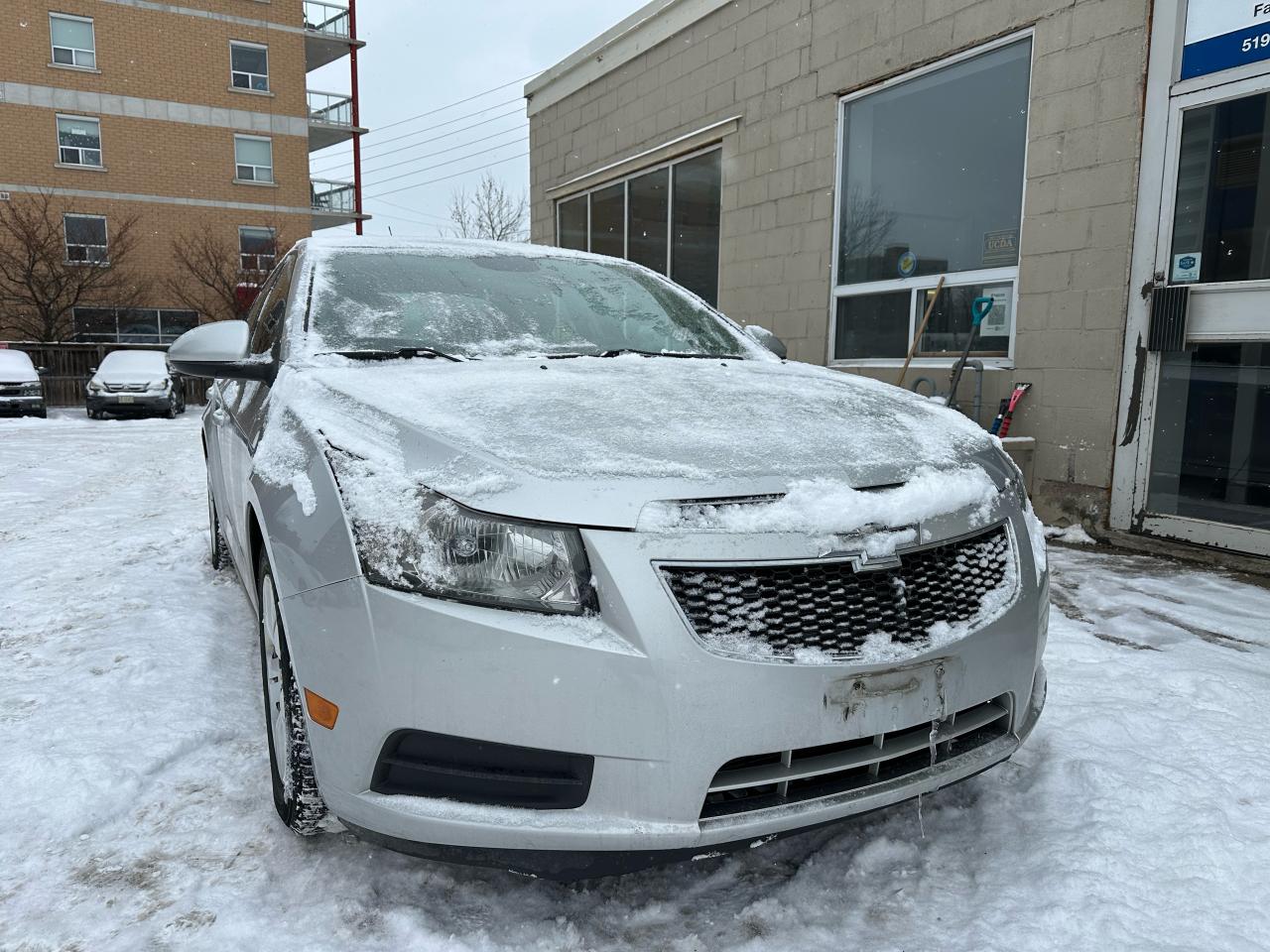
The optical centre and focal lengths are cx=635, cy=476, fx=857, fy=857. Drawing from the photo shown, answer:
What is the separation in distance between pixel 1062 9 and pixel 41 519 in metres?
7.58

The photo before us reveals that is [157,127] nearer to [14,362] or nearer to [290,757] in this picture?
[14,362]

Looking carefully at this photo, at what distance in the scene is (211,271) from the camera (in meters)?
24.1

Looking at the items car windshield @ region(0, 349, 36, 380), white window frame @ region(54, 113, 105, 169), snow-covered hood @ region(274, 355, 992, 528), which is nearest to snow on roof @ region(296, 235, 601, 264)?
snow-covered hood @ region(274, 355, 992, 528)

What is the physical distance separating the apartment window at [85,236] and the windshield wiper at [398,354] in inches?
972

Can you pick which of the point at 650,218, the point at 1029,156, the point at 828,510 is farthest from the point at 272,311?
the point at 650,218

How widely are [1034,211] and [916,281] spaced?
1.14m

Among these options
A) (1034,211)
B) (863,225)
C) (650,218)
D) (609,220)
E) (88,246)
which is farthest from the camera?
(88,246)

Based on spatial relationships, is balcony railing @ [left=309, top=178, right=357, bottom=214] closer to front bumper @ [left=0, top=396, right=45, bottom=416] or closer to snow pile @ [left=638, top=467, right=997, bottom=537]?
front bumper @ [left=0, top=396, right=45, bottom=416]

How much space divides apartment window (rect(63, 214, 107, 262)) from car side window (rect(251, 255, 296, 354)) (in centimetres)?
2336

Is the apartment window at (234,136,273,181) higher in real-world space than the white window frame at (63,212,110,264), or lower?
higher

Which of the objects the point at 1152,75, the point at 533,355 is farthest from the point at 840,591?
the point at 1152,75

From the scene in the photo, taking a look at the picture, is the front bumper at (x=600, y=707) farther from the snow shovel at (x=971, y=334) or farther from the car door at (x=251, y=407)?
the snow shovel at (x=971, y=334)

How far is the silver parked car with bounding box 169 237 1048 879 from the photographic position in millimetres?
1550

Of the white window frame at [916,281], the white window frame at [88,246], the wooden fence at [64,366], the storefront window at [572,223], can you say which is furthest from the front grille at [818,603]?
the white window frame at [88,246]
